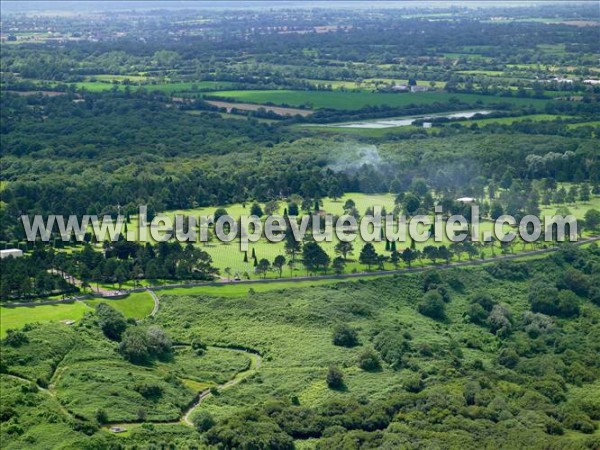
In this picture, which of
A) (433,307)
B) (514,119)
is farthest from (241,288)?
(514,119)

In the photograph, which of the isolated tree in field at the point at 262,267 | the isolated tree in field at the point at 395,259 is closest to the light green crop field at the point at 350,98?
the isolated tree in field at the point at 395,259

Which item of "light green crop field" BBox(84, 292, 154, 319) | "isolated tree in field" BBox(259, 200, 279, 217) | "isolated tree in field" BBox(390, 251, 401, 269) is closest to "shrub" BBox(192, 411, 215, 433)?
"light green crop field" BBox(84, 292, 154, 319)

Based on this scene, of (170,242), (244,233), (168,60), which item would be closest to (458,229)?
(244,233)

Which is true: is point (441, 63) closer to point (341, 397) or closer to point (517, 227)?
point (517, 227)

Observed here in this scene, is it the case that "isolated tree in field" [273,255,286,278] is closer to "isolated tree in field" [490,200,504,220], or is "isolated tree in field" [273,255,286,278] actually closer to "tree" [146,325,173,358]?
"tree" [146,325,173,358]

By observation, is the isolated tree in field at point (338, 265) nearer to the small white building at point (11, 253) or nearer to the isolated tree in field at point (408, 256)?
the isolated tree in field at point (408, 256)

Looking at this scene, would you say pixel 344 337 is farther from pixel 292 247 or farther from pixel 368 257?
pixel 292 247
